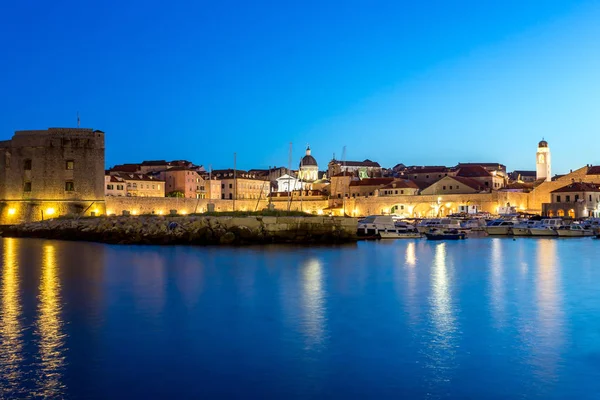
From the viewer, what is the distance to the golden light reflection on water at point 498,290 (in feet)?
36.9

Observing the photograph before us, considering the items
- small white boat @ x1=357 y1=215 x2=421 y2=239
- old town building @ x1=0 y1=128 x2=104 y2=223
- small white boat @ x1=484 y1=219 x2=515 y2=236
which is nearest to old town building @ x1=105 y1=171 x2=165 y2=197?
old town building @ x1=0 y1=128 x2=104 y2=223

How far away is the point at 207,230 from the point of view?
27531 mm

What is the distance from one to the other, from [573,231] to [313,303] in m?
28.0

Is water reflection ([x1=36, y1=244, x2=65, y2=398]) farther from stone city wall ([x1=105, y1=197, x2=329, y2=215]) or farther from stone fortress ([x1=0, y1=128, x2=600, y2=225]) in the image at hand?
stone city wall ([x1=105, y1=197, x2=329, y2=215])

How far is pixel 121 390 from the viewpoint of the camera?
7.06 m

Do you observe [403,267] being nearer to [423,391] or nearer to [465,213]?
[423,391]

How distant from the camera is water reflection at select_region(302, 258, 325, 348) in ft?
31.8

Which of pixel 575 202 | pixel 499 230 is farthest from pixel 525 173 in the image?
pixel 499 230

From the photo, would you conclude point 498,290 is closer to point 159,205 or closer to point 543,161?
point 159,205

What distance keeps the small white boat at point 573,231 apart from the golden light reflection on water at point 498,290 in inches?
535

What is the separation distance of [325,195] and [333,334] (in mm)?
56064

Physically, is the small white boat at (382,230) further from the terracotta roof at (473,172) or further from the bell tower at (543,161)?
the bell tower at (543,161)

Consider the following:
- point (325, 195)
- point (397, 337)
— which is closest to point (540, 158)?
point (325, 195)

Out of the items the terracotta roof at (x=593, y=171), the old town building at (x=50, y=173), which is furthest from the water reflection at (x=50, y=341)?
the terracotta roof at (x=593, y=171)
